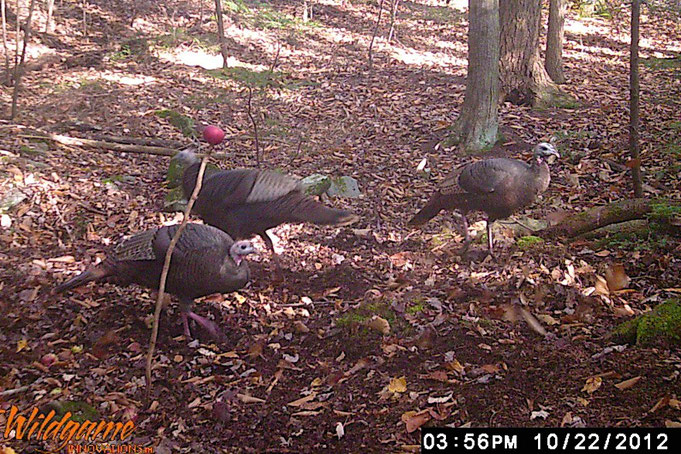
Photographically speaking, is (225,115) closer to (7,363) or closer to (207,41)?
(207,41)

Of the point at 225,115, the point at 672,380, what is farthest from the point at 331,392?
the point at 225,115

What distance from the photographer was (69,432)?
3.25 metres

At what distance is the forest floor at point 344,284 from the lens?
3.32m

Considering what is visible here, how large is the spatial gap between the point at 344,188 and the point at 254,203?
201 cm

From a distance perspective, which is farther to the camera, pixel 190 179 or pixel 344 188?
pixel 344 188

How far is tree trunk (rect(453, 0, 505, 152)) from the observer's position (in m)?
7.47

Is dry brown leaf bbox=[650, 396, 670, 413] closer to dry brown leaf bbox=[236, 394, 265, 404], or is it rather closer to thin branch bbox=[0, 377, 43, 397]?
dry brown leaf bbox=[236, 394, 265, 404]

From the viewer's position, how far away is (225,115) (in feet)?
31.1

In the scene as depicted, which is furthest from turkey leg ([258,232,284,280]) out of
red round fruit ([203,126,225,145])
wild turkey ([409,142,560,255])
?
red round fruit ([203,126,225,145])

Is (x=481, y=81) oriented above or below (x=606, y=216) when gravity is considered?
above

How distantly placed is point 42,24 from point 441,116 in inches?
344

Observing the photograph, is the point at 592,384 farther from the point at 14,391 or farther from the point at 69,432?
the point at 14,391

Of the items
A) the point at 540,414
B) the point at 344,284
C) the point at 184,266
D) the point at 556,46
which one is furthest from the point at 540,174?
the point at 556,46

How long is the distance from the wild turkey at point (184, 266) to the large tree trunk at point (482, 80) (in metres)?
4.29
